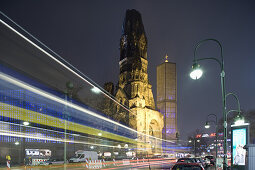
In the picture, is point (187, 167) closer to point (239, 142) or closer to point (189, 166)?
point (189, 166)

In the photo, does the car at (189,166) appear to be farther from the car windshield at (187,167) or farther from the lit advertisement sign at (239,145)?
the lit advertisement sign at (239,145)

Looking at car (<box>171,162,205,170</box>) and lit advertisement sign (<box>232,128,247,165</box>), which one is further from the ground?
lit advertisement sign (<box>232,128,247,165</box>)

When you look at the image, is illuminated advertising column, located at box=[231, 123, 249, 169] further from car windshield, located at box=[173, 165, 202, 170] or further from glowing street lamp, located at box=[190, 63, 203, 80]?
glowing street lamp, located at box=[190, 63, 203, 80]

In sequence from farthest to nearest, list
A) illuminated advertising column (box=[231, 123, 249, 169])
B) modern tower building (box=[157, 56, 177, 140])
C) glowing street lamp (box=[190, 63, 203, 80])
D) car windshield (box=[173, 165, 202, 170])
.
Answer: modern tower building (box=[157, 56, 177, 140]), illuminated advertising column (box=[231, 123, 249, 169]), glowing street lamp (box=[190, 63, 203, 80]), car windshield (box=[173, 165, 202, 170])

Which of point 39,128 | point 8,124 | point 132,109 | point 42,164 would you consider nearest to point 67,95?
point 39,128

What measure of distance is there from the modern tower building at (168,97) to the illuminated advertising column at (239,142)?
338 feet

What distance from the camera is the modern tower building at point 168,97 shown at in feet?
383

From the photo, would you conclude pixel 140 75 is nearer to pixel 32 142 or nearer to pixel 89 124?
pixel 89 124

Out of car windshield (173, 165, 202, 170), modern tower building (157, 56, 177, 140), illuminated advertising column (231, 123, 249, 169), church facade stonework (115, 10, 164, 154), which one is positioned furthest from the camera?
modern tower building (157, 56, 177, 140)

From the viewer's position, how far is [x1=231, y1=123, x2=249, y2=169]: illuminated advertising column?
1355 centimetres

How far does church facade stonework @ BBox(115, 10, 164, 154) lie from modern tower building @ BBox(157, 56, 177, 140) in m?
6.26

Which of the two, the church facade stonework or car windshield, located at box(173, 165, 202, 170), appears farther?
the church facade stonework

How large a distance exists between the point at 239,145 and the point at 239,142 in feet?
0.51

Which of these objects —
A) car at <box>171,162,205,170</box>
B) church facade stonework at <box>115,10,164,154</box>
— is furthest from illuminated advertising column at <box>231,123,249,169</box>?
church facade stonework at <box>115,10,164,154</box>
